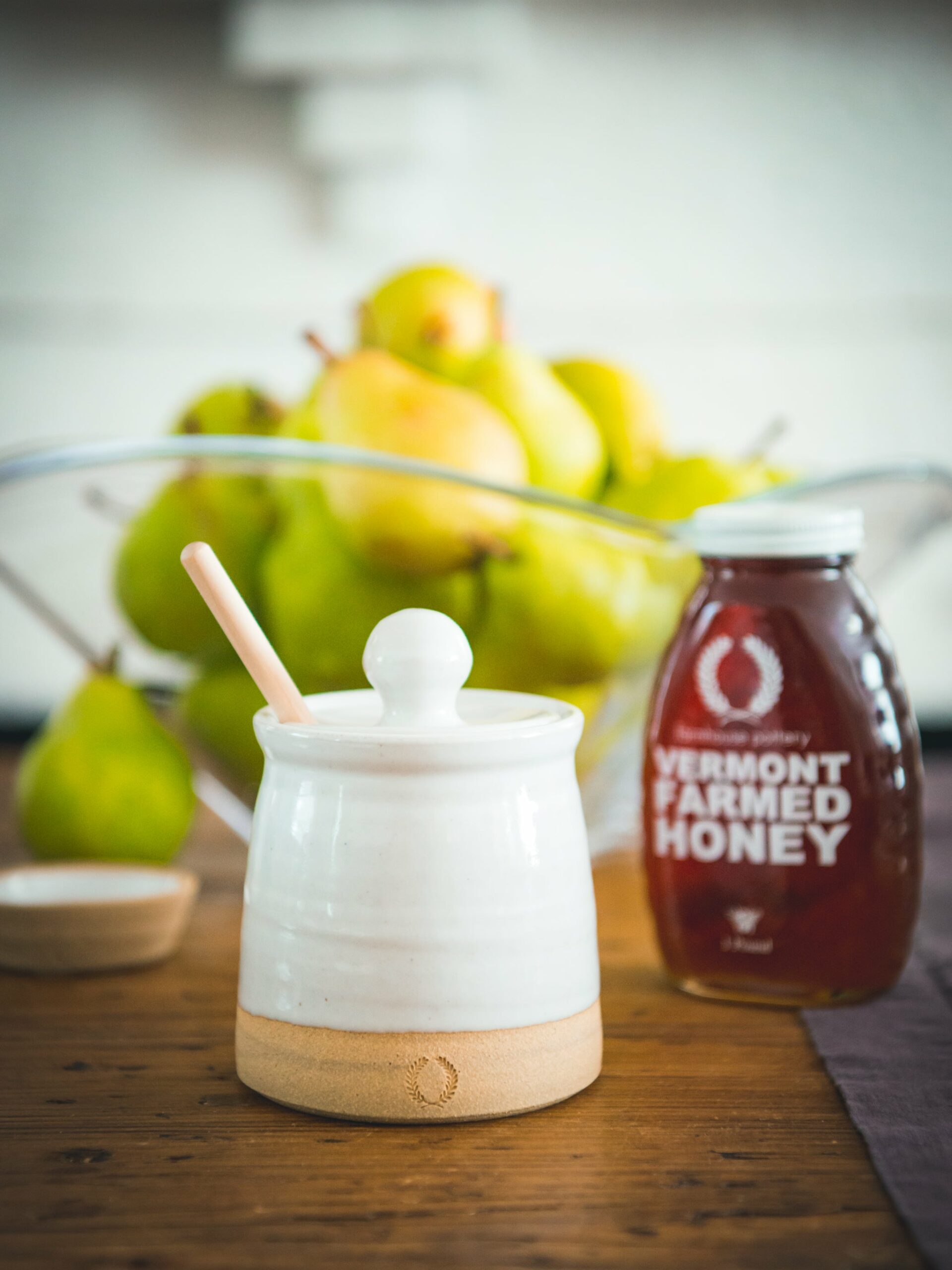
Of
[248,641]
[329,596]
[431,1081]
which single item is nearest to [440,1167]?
[431,1081]

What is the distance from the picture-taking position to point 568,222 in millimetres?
1269

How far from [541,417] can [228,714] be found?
17 cm

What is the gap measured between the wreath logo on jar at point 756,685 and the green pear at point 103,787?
23 cm

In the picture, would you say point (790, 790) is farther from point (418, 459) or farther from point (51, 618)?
point (51, 618)

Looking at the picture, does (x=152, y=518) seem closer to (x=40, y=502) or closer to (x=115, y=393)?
(x=40, y=502)

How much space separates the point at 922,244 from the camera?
1.29m

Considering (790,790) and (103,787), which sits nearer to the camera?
(790,790)

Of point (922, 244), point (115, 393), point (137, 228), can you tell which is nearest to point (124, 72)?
point (137, 228)

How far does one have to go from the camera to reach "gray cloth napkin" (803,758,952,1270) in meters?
0.28

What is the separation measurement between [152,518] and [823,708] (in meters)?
0.27

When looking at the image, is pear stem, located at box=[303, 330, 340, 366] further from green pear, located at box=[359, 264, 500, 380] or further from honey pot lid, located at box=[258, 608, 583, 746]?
honey pot lid, located at box=[258, 608, 583, 746]

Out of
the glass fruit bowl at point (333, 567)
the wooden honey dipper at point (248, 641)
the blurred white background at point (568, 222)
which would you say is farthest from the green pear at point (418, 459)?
the blurred white background at point (568, 222)

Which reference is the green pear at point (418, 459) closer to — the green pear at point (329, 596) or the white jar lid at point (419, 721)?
the green pear at point (329, 596)

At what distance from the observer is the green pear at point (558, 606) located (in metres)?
0.48
